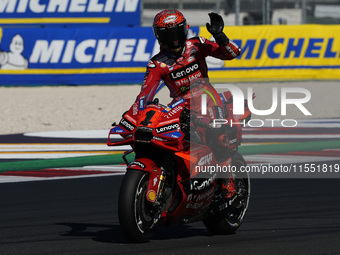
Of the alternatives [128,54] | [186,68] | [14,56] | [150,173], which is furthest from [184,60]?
[14,56]

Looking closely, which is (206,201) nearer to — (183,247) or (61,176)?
(183,247)

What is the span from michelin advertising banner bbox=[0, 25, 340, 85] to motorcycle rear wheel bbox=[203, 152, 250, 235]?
13.1 m

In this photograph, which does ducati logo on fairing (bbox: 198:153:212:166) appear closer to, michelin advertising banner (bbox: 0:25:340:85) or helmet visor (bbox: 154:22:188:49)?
helmet visor (bbox: 154:22:188:49)

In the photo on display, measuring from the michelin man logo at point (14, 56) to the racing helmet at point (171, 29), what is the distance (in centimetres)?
1375

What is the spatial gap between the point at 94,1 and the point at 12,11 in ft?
7.17

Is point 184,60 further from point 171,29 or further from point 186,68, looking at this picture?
point 171,29

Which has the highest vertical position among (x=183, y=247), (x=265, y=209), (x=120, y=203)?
(x=120, y=203)

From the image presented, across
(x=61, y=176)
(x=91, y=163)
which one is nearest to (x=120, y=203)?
(x=61, y=176)

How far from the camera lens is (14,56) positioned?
19469 millimetres

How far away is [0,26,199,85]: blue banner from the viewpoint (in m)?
19.5

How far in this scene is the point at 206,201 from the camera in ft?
20.3

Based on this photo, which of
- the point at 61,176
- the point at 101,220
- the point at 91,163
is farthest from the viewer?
the point at 91,163

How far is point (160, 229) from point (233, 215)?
24.5 inches

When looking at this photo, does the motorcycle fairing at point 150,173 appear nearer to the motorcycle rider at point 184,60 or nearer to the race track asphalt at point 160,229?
the race track asphalt at point 160,229
